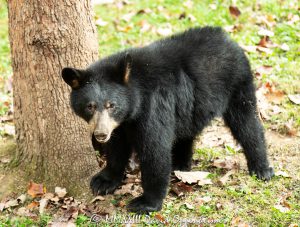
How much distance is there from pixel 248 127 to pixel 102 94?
2.03 metres

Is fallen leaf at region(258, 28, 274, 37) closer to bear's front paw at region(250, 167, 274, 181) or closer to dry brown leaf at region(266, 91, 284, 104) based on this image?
dry brown leaf at region(266, 91, 284, 104)

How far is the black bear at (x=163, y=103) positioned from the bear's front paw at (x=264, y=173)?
0.01 meters

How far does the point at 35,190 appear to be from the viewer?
546 cm

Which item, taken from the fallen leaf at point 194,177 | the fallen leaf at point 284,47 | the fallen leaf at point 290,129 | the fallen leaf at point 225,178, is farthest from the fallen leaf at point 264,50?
the fallen leaf at point 194,177

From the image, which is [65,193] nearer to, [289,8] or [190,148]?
[190,148]

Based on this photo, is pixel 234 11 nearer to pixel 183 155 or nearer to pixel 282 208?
pixel 183 155

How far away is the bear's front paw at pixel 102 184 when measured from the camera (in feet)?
17.8

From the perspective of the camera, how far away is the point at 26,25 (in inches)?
202

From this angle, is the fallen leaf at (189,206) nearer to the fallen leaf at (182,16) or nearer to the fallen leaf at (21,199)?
the fallen leaf at (21,199)

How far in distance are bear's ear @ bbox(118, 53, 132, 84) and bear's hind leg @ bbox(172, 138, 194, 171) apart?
151cm

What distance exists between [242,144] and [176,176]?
2.98 feet

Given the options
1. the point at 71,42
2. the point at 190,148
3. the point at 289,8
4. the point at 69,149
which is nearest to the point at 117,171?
the point at 69,149

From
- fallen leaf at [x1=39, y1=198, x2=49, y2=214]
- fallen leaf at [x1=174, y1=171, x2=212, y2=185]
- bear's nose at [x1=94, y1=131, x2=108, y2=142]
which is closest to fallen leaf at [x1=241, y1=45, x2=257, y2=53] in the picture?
fallen leaf at [x1=174, y1=171, x2=212, y2=185]

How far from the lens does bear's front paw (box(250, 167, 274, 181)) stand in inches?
227
